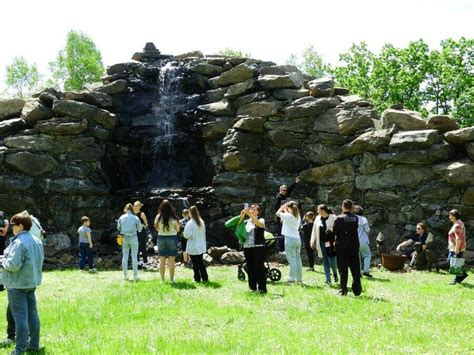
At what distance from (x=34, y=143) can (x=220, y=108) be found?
26.9ft

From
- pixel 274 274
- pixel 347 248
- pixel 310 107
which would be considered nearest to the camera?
pixel 347 248

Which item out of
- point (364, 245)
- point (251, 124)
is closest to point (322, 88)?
point (251, 124)

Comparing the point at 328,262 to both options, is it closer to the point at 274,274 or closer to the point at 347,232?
the point at 274,274

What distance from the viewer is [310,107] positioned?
2292 cm

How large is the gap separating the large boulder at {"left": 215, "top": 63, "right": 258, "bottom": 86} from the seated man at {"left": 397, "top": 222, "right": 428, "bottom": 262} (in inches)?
415

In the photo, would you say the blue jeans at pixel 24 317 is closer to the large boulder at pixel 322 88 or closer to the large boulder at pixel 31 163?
the large boulder at pixel 31 163

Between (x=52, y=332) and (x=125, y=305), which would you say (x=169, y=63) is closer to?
(x=125, y=305)

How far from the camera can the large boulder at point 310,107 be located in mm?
22891

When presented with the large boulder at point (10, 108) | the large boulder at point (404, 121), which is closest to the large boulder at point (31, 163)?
the large boulder at point (10, 108)

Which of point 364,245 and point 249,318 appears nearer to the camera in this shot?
point 249,318

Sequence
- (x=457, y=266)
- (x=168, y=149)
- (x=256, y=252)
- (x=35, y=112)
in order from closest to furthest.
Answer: (x=256, y=252), (x=457, y=266), (x=35, y=112), (x=168, y=149)

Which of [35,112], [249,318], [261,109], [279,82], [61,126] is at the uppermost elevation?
[279,82]

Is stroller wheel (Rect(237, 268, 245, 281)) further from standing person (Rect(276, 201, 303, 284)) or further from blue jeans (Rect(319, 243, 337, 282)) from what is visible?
blue jeans (Rect(319, 243, 337, 282))

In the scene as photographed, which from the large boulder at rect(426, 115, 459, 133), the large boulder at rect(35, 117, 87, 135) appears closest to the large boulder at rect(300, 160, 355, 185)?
the large boulder at rect(426, 115, 459, 133)
